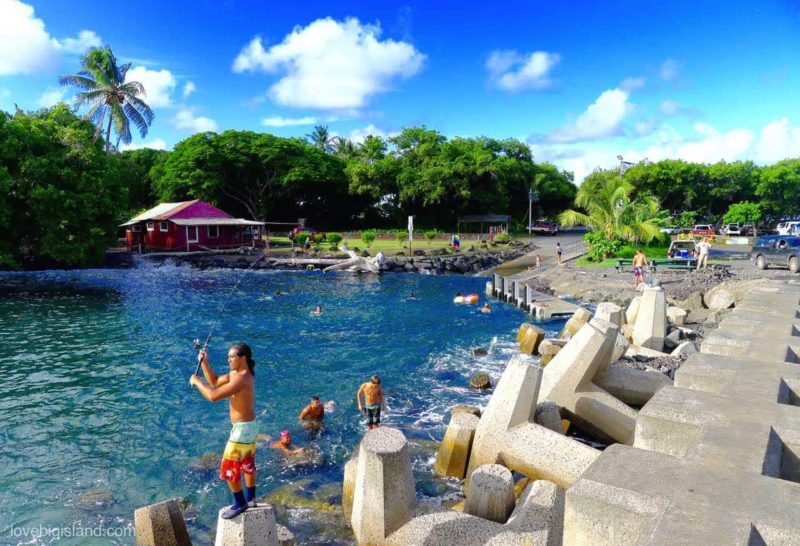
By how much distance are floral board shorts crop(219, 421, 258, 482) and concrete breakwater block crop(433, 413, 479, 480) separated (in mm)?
4143

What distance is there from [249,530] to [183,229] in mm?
49559

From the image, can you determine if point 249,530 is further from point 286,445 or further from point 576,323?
point 576,323

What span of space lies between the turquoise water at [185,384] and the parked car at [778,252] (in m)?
14.7

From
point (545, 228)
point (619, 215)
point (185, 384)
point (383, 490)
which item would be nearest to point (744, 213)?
point (545, 228)

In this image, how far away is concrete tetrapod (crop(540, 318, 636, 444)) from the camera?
31.9ft

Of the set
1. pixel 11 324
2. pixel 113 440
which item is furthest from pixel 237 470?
pixel 11 324

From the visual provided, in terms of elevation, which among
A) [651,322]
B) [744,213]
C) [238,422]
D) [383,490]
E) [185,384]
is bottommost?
[185,384]

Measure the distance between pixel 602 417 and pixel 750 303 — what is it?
642cm

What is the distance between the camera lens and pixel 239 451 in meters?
5.96

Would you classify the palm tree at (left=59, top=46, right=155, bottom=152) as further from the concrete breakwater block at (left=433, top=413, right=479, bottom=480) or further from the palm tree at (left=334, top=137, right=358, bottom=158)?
the concrete breakwater block at (left=433, top=413, right=479, bottom=480)

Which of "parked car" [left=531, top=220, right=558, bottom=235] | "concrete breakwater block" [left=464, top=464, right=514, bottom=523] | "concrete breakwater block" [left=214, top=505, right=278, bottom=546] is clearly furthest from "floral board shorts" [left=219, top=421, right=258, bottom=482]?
"parked car" [left=531, top=220, right=558, bottom=235]

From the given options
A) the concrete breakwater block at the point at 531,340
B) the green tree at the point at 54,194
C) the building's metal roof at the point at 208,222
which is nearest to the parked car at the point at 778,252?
the concrete breakwater block at the point at 531,340

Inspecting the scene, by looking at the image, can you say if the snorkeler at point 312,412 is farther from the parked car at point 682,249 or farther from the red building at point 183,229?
the red building at point 183,229

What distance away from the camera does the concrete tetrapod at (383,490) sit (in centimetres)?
650
